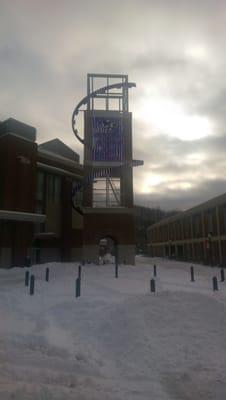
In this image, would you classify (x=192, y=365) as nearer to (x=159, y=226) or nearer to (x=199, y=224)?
(x=199, y=224)

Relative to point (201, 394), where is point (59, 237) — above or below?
above

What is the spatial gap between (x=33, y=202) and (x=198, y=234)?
989 inches

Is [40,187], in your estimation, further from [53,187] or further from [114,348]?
[114,348]

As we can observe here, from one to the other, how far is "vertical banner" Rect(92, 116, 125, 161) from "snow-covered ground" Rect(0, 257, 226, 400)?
25098mm

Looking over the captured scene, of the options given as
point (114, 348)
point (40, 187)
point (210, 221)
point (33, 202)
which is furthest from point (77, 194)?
point (114, 348)

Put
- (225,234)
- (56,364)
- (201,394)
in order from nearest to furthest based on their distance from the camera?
1. (201,394)
2. (56,364)
3. (225,234)

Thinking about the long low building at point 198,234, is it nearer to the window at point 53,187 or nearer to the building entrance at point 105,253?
the building entrance at point 105,253

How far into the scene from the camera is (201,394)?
248 inches

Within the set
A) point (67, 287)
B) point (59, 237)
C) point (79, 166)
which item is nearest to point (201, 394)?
point (67, 287)

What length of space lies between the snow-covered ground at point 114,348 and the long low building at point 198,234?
102 ft

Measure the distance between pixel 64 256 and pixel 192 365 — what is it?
1563 inches

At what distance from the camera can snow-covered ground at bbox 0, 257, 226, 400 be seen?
637 centimetres

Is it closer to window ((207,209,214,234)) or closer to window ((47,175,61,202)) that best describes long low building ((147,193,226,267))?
window ((207,209,214,234))

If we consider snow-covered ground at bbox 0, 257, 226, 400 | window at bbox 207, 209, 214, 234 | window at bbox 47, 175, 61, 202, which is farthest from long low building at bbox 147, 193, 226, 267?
snow-covered ground at bbox 0, 257, 226, 400
